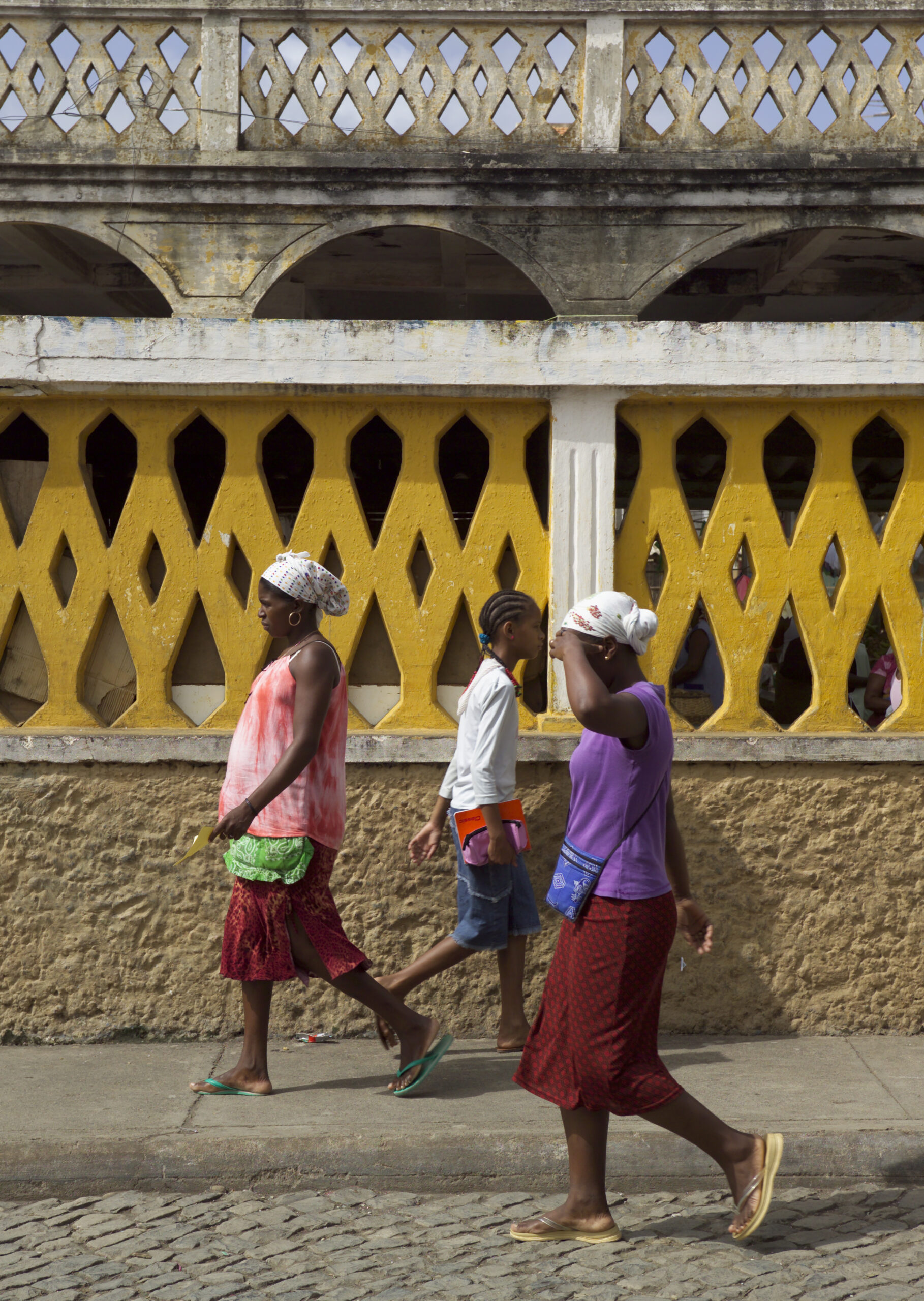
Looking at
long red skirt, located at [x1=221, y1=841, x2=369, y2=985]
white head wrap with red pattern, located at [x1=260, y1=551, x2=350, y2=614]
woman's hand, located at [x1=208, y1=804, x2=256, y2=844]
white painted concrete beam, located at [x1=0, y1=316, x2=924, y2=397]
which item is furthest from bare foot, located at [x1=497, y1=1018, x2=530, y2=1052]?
white painted concrete beam, located at [x1=0, y1=316, x2=924, y2=397]

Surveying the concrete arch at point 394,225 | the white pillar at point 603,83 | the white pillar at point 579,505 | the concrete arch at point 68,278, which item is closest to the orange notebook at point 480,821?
the white pillar at point 579,505

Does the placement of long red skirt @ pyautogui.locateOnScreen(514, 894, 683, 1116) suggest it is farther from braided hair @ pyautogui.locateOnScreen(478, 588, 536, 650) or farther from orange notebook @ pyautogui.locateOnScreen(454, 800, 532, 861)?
braided hair @ pyautogui.locateOnScreen(478, 588, 536, 650)

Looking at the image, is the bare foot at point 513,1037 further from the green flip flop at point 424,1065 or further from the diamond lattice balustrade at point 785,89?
the diamond lattice balustrade at point 785,89

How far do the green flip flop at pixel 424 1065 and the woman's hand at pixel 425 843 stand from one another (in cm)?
62

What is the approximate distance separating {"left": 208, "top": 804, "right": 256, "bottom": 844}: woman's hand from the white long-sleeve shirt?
80 centimetres

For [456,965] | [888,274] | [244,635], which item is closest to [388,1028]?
[456,965]

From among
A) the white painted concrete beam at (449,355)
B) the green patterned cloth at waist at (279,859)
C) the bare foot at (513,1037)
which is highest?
the white painted concrete beam at (449,355)

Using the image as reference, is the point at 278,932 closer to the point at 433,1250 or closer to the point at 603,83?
the point at 433,1250

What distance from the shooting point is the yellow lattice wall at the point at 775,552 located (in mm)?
4805

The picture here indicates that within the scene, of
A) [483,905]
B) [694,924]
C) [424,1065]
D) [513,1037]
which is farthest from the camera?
[513,1037]

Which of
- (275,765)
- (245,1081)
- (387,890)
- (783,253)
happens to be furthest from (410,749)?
(783,253)

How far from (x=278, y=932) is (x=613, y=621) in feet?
4.97

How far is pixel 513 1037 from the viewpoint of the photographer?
14.9ft

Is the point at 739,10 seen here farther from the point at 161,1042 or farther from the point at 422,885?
the point at 161,1042
